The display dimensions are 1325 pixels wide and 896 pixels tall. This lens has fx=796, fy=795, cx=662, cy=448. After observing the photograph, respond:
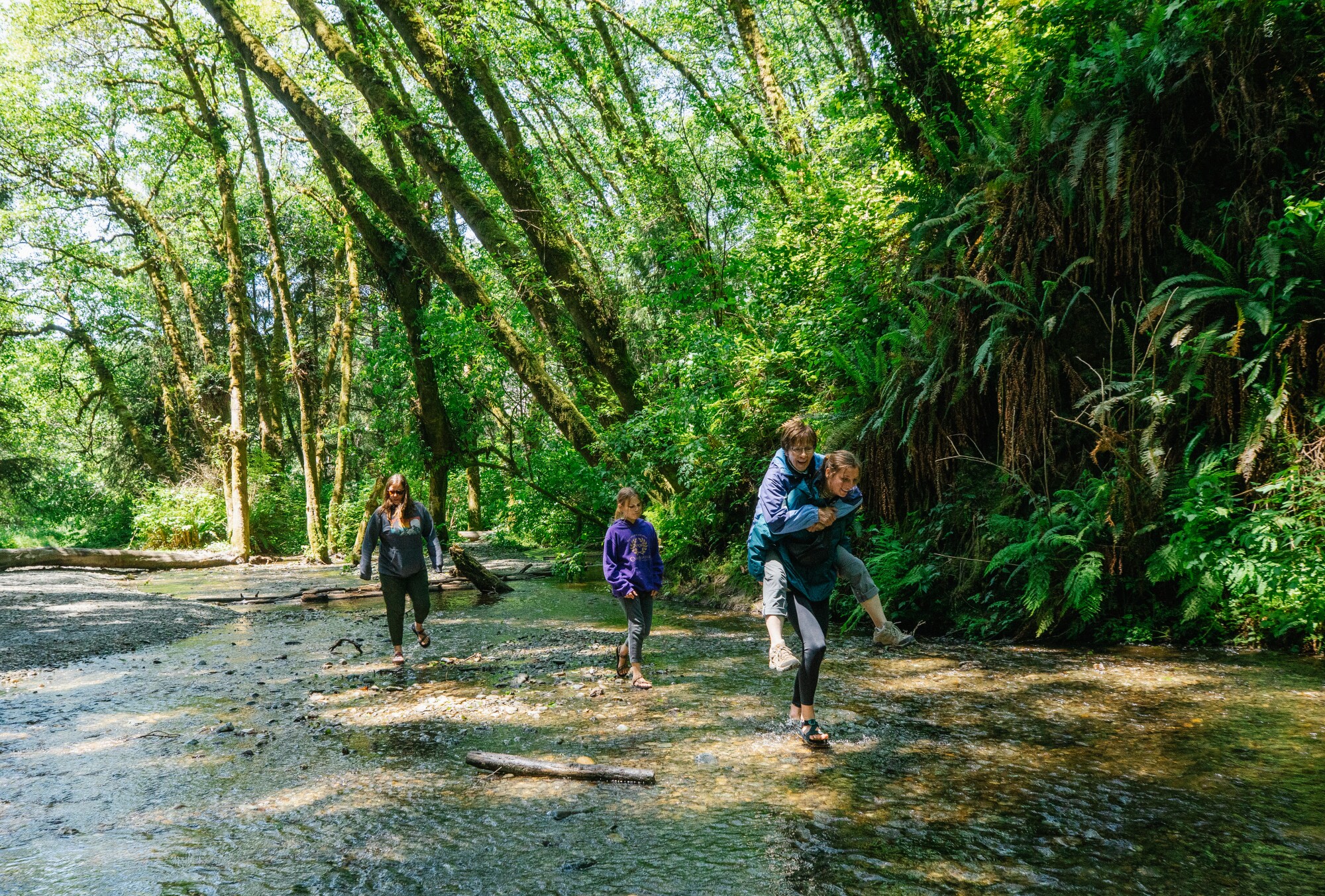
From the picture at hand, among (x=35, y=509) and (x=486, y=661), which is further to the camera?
(x=35, y=509)

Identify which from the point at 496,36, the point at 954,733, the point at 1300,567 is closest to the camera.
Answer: the point at 954,733

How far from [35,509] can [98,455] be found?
254 inches

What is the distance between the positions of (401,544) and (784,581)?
5.45 m

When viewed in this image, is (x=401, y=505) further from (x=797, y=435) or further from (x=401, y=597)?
(x=797, y=435)

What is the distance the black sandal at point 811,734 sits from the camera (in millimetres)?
5387

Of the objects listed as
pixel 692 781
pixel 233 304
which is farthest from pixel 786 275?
pixel 233 304

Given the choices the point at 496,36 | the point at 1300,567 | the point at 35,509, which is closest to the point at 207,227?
the point at 496,36

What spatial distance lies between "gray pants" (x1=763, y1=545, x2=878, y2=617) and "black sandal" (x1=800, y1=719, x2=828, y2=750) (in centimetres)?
74

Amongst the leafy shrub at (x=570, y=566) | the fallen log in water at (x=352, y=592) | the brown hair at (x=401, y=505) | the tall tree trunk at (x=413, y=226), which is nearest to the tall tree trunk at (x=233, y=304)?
the tall tree trunk at (x=413, y=226)

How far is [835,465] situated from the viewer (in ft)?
18.3

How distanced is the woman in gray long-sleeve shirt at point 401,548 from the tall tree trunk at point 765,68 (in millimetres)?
11883

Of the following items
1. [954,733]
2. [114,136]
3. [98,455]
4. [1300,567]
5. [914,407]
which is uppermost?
[114,136]

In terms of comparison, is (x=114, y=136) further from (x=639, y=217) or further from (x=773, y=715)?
(x=773, y=715)

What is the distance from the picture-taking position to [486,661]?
8852mm
